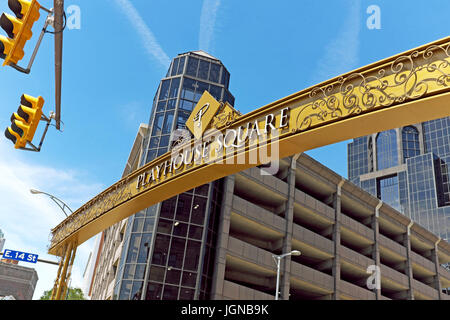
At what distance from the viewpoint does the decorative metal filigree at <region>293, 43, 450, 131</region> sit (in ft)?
21.4

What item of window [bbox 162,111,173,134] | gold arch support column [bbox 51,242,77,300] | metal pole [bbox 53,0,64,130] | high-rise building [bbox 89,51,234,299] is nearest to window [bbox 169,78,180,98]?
high-rise building [bbox 89,51,234,299]

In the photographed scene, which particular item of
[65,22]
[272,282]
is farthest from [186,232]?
[65,22]

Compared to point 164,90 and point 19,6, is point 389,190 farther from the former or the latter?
point 19,6

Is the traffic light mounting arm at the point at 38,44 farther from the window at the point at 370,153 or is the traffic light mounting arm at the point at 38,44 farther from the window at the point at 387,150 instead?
the window at the point at 370,153

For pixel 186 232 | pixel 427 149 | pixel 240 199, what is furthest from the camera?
pixel 427 149

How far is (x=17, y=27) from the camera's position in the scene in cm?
612

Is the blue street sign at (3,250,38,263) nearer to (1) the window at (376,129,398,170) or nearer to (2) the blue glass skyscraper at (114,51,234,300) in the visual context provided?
(2) the blue glass skyscraper at (114,51,234,300)

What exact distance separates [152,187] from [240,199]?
2375 cm

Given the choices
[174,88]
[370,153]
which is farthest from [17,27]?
[370,153]

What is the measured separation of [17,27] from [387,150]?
135932 mm

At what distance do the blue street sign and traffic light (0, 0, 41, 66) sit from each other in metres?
16.9

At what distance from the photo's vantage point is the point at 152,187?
38.6 ft
